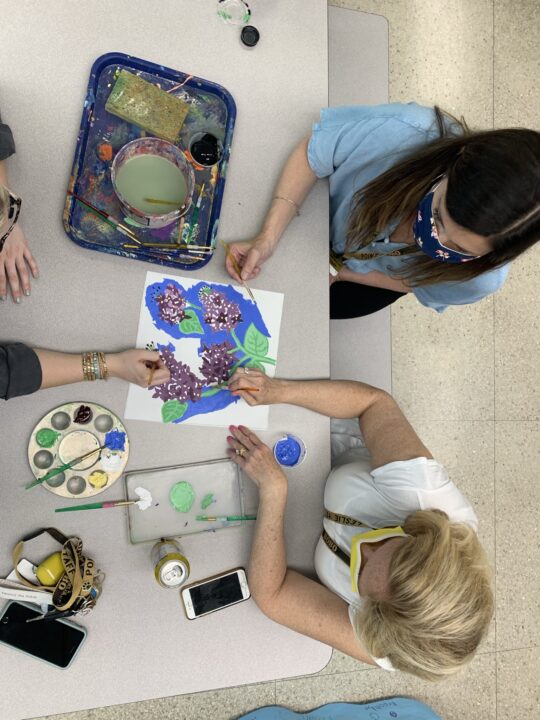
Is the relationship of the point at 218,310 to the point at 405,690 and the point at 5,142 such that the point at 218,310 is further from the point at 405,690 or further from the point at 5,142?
the point at 405,690

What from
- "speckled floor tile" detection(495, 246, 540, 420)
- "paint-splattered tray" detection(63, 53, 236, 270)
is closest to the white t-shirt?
"paint-splattered tray" detection(63, 53, 236, 270)

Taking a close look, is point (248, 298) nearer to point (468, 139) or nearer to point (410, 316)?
point (468, 139)

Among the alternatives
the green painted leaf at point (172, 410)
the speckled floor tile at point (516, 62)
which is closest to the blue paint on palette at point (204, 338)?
the green painted leaf at point (172, 410)

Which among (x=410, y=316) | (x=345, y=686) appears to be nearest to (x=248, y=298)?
(x=410, y=316)

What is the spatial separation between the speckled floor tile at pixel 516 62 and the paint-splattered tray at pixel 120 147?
147 cm

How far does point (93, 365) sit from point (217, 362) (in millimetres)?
245

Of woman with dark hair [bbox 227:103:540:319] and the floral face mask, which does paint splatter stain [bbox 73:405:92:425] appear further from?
the floral face mask

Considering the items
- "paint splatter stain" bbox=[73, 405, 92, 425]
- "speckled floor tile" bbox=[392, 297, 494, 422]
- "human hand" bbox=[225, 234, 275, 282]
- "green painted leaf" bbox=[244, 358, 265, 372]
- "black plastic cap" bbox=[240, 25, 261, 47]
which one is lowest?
"speckled floor tile" bbox=[392, 297, 494, 422]

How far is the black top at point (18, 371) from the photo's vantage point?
3.14ft

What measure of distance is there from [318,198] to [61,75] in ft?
1.85

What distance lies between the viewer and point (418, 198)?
3.25 ft

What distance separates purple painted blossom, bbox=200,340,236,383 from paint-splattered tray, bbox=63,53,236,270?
0.17 m

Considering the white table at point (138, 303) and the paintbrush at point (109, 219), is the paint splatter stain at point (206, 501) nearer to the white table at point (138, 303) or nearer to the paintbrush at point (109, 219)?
the white table at point (138, 303)

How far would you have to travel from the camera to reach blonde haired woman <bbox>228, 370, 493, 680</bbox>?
3.24ft
